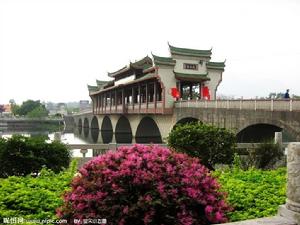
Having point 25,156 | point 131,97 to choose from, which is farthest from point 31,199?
point 131,97

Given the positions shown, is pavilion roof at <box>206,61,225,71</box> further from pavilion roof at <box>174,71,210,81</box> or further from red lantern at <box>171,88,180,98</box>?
red lantern at <box>171,88,180,98</box>

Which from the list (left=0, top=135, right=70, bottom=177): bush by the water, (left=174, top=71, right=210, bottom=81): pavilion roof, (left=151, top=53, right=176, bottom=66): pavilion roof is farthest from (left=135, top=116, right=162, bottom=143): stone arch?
(left=0, top=135, right=70, bottom=177): bush by the water

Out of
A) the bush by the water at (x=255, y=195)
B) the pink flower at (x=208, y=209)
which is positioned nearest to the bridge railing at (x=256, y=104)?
the bush by the water at (x=255, y=195)

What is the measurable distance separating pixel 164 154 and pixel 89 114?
261 ft

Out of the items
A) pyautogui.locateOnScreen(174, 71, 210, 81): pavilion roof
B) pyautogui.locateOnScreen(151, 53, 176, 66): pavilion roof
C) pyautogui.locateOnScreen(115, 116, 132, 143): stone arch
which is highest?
pyautogui.locateOnScreen(151, 53, 176, 66): pavilion roof

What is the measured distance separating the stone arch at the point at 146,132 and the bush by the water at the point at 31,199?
40.1 m

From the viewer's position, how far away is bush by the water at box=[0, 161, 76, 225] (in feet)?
17.8

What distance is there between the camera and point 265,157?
41.9ft

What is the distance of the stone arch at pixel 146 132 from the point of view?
159 feet

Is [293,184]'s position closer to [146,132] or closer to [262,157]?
[262,157]

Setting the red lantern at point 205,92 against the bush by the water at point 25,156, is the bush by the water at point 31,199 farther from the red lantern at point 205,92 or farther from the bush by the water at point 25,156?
the red lantern at point 205,92

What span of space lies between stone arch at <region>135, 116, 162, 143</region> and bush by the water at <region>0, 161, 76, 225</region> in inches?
1581

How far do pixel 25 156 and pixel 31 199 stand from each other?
4217 millimetres

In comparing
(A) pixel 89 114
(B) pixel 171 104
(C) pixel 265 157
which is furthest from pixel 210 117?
(A) pixel 89 114
